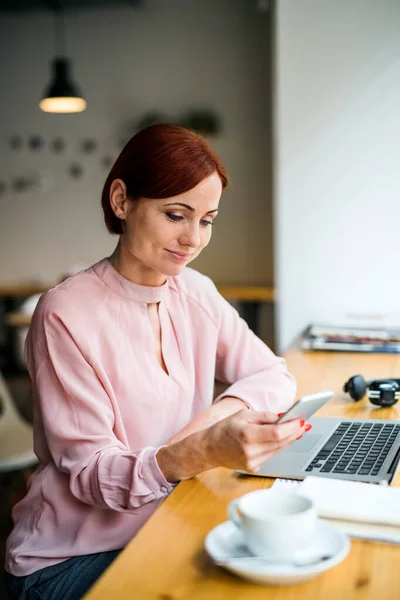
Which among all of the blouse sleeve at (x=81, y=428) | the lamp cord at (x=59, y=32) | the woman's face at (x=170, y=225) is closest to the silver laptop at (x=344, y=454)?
the blouse sleeve at (x=81, y=428)

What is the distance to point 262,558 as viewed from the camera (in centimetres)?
92

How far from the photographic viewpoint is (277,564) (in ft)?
3.01

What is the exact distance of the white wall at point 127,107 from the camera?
6176 millimetres

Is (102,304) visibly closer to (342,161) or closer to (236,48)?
(342,161)

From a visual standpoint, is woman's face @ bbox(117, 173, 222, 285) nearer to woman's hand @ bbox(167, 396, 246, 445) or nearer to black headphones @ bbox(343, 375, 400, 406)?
woman's hand @ bbox(167, 396, 246, 445)

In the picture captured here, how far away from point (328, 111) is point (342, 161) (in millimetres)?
211

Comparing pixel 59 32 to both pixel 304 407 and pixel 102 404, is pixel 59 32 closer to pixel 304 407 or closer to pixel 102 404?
pixel 102 404

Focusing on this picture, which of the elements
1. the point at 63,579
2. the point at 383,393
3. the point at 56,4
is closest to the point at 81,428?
the point at 63,579

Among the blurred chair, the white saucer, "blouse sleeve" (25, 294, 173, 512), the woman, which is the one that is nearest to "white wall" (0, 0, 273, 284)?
the blurred chair

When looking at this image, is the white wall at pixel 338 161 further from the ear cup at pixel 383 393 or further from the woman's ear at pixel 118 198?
the woman's ear at pixel 118 198

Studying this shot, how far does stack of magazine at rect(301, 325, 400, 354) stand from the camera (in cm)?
261

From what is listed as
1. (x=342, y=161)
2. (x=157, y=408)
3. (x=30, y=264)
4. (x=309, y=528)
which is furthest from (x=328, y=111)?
(x=30, y=264)

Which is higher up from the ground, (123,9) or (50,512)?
(123,9)

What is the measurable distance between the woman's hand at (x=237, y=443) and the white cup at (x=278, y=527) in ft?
0.63
